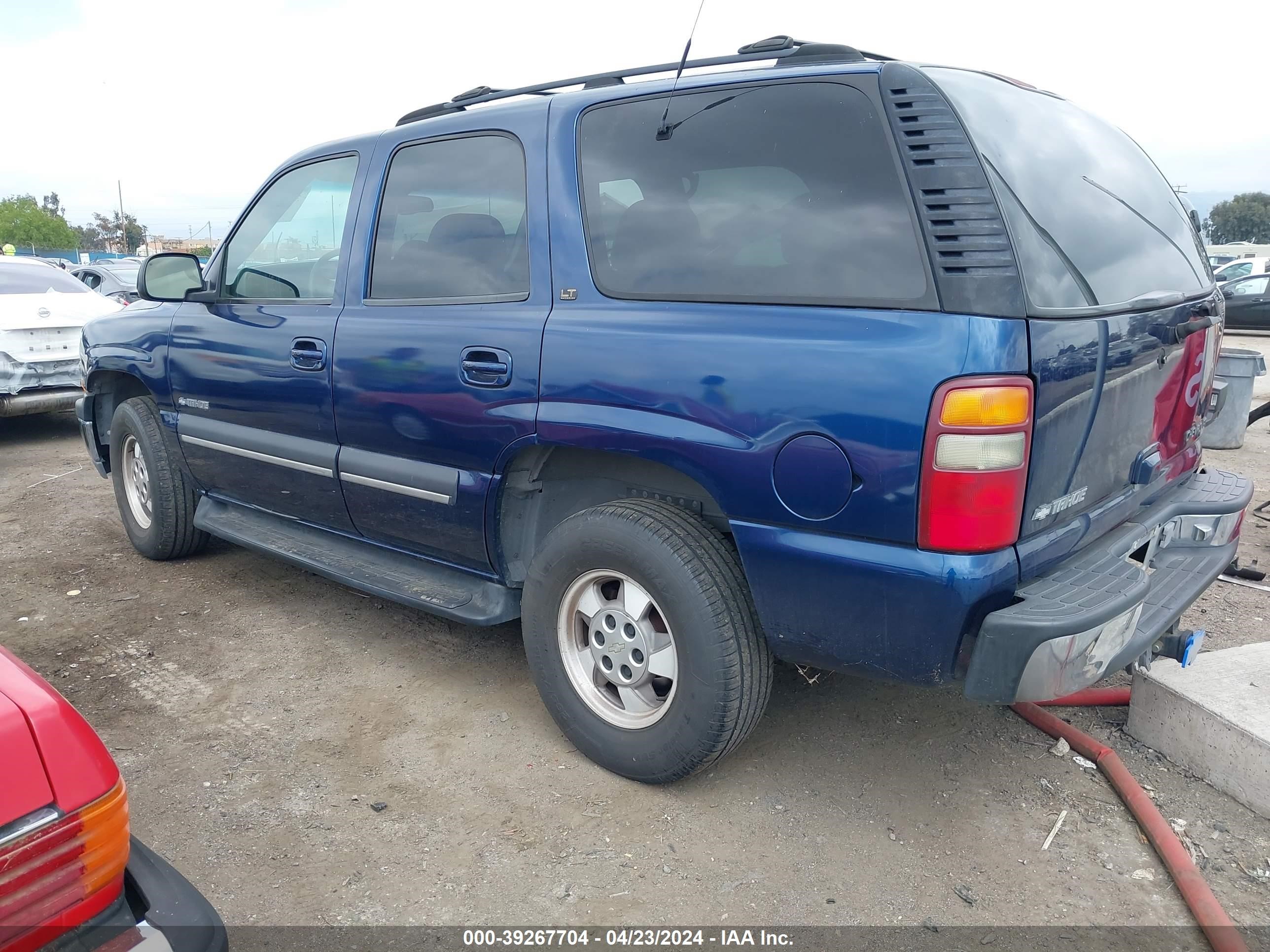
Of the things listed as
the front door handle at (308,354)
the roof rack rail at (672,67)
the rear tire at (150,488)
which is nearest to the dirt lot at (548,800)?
the rear tire at (150,488)

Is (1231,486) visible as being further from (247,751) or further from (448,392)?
(247,751)

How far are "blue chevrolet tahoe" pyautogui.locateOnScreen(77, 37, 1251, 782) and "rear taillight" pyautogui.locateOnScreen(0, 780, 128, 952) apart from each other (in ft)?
4.79

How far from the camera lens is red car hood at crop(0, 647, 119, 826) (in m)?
1.42

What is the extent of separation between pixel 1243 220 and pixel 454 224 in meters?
77.2

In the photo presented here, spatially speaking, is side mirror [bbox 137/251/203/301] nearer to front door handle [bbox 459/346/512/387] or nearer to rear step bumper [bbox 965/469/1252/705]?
front door handle [bbox 459/346/512/387]

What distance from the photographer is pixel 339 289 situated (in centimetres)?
355

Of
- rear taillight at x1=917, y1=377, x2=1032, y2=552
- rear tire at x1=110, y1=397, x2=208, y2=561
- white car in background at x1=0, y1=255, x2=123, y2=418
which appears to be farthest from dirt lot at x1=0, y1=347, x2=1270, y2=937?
white car in background at x1=0, y1=255, x2=123, y2=418

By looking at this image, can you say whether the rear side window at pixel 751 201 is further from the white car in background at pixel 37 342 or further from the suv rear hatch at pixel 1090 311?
the white car in background at pixel 37 342

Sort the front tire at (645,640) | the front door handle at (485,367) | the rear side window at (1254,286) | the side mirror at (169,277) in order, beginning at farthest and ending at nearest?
the rear side window at (1254,286)
the side mirror at (169,277)
the front door handle at (485,367)
the front tire at (645,640)

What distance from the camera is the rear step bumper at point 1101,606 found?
2.18 m

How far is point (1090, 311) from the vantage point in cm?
233

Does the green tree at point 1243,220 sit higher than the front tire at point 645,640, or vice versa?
the green tree at point 1243,220

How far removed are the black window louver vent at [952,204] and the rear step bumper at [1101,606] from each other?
71 cm

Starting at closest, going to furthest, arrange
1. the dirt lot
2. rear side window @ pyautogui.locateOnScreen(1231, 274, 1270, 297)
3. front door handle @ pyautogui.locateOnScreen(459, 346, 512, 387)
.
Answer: the dirt lot < front door handle @ pyautogui.locateOnScreen(459, 346, 512, 387) < rear side window @ pyautogui.locateOnScreen(1231, 274, 1270, 297)
